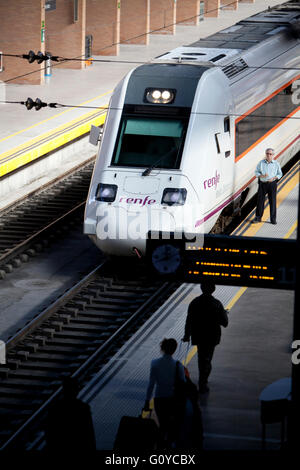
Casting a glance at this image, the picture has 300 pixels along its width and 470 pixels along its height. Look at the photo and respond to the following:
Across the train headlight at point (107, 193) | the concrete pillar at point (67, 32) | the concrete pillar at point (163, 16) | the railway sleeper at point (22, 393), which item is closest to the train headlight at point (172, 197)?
the train headlight at point (107, 193)

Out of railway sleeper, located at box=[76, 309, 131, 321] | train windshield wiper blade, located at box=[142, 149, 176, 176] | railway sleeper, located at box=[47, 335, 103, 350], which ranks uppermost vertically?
train windshield wiper blade, located at box=[142, 149, 176, 176]

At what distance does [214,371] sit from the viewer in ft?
44.1

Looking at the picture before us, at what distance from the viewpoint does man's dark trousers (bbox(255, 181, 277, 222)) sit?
19.9 meters

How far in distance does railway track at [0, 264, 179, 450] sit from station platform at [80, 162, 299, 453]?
37cm

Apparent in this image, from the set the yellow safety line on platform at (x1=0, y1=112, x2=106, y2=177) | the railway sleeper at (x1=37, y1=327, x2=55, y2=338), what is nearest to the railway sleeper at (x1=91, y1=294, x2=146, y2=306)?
the railway sleeper at (x1=37, y1=327, x2=55, y2=338)

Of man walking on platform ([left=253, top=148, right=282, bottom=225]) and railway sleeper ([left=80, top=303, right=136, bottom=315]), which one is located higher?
man walking on platform ([left=253, top=148, right=282, bottom=225])

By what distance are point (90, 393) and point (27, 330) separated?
2.73 m

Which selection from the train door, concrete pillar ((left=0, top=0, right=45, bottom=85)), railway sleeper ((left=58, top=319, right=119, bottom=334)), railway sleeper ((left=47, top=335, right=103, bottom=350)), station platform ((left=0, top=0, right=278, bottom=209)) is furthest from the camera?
concrete pillar ((left=0, top=0, right=45, bottom=85))

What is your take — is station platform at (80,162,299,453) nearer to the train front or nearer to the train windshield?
the train front

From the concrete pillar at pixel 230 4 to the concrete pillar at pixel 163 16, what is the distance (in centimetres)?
1046

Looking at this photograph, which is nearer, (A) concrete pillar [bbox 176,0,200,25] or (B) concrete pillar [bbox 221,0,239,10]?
(A) concrete pillar [bbox 176,0,200,25]

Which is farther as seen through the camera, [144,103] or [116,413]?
[144,103]
